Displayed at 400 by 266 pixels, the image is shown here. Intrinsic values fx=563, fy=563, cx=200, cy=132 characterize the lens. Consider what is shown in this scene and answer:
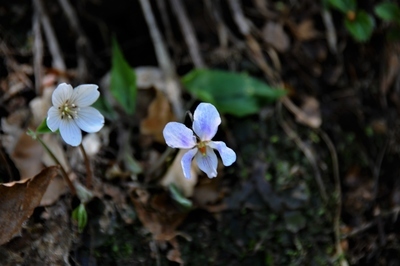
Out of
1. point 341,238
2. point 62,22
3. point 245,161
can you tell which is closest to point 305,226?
point 341,238

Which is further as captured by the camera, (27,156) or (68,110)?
(27,156)

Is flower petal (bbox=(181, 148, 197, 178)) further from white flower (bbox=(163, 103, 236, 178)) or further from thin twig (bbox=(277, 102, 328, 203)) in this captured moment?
thin twig (bbox=(277, 102, 328, 203))

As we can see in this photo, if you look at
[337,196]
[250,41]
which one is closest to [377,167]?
[337,196]

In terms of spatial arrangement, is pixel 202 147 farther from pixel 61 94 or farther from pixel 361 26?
pixel 361 26

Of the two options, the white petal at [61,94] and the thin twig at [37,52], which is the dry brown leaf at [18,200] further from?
the thin twig at [37,52]

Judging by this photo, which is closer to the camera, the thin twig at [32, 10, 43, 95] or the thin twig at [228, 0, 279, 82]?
the thin twig at [32, 10, 43, 95]

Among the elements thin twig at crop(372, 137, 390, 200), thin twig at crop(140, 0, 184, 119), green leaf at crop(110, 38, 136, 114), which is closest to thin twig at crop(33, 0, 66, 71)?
green leaf at crop(110, 38, 136, 114)

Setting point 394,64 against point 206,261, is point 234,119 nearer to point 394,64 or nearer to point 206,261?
point 206,261
